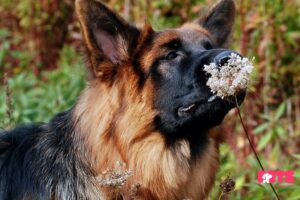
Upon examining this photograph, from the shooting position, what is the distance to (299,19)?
29.5 ft

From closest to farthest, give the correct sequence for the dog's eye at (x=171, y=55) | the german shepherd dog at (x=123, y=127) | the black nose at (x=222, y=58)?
the black nose at (x=222, y=58) < the german shepherd dog at (x=123, y=127) < the dog's eye at (x=171, y=55)

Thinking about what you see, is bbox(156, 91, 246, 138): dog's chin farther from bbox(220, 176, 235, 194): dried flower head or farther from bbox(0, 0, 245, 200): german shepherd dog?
bbox(220, 176, 235, 194): dried flower head

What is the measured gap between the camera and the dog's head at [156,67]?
15.4 ft

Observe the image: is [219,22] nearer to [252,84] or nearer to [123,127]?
[123,127]

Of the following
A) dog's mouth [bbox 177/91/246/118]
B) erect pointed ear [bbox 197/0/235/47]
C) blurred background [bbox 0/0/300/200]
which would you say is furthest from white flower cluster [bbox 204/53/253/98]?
blurred background [bbox 0/0/300/200]

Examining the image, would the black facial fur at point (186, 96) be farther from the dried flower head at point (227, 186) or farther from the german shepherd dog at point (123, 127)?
the dried flower head at point (227, 186)

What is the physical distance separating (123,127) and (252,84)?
12.7 feet

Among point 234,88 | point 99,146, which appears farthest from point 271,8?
point 234,88

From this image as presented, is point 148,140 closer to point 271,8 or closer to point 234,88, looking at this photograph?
point 234,88

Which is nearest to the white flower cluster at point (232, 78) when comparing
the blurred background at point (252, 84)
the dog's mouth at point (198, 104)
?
the dog's mouth at point (198, 104)

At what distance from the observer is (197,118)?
15.5 ft

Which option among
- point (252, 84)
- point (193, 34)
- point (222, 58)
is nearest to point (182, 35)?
point (193, 34)

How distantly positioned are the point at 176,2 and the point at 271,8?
186 cm

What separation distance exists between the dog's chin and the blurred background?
5.90ft
